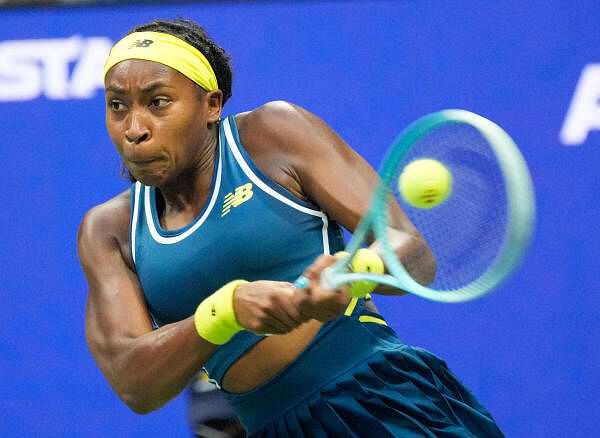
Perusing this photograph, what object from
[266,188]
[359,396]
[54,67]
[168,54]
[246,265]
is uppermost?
[54,67]

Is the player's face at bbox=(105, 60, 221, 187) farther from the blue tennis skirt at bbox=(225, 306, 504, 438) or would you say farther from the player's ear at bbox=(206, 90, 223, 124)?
the blue tennis skirt at bbox=(225, 306, 504, 438)

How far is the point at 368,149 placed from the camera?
2898mm

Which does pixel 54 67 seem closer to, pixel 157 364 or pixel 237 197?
pixel 237 197

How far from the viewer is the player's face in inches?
67.7

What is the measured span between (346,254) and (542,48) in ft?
5.02

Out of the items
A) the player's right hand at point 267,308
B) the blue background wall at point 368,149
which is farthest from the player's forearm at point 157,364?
the blue background wall at point 368,149

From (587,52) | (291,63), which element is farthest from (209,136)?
(587,52)

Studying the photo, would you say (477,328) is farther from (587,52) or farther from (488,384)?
(587,52)

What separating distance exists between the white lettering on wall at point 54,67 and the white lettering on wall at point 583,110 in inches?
49.6

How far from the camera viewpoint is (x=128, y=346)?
1725 mm

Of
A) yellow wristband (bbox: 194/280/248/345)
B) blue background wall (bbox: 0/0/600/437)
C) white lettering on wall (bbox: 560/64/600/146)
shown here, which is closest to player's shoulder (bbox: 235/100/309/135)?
yellow wristband (bbox: 194/280/248/345)

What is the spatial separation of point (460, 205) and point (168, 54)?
1.85 ft

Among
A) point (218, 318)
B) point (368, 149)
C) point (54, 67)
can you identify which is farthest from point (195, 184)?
point (54, 67)

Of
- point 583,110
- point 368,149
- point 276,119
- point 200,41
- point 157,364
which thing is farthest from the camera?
point 368,149
